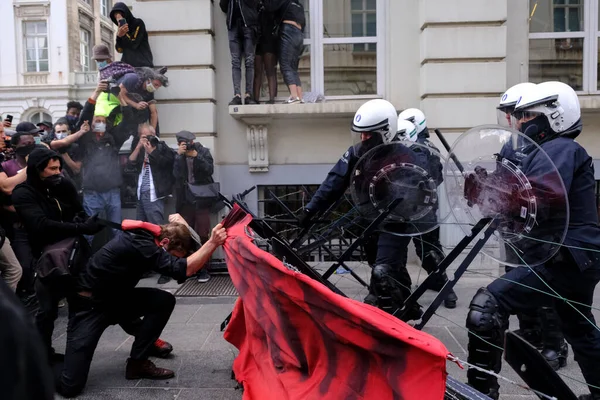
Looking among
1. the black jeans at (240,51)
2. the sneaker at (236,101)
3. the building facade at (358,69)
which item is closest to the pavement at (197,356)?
the building facade at (358,69)

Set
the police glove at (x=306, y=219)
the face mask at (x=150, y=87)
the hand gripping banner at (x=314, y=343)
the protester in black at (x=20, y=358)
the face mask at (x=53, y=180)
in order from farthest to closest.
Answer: the face mask at (x=150, y=87), the face mask at (x=53, y=180), the police glove at (x=306, y=219), the hand gripping banner at (x=314, y=343), the protester in black at (x=20, y=358)

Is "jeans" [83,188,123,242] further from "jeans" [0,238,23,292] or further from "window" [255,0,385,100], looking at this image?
"window" [255,0,385,100]

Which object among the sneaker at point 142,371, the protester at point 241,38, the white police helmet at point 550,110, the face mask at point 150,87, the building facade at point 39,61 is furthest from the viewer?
the building facade at point 39,61

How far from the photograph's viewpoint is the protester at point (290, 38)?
26.9 feet

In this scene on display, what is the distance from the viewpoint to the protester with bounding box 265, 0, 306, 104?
26.9 feet

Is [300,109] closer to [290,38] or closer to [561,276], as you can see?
[290,38]

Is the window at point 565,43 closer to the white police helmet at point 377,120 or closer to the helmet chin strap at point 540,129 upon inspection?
the white police helmet at point 377,120

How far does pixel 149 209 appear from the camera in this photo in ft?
24.7

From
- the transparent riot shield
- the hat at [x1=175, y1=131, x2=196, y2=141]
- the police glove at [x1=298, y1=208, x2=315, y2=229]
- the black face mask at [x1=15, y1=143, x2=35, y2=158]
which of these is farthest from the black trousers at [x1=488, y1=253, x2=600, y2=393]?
the hat at [x1=175, y1=131, x2=196, y2=141]

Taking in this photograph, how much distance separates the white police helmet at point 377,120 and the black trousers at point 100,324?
6.89 feet

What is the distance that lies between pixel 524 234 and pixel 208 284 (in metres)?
4.92

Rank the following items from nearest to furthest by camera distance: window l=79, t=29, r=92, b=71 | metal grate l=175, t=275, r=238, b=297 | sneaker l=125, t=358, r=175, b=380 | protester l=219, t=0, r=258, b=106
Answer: sneaker l=125, t=358, r=175, b=380 → metal grate l=175, t=275, r=238, b=297 → protester l=219, t=0, r=258, b=106 → window l=79, t=29, r=92, b=71

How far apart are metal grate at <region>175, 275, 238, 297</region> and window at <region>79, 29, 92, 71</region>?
3004cm

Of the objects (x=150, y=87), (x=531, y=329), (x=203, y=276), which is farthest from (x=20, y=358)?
(x=150, y=87)
